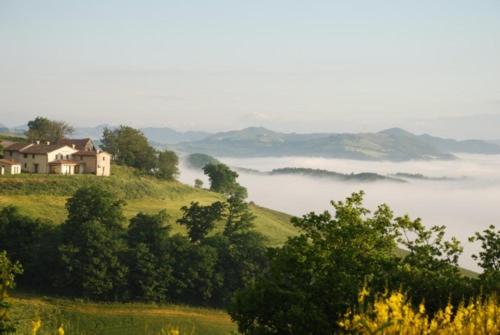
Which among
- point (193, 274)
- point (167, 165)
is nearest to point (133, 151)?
point (167, 165)

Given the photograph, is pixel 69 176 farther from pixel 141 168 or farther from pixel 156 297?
pixel 156 297

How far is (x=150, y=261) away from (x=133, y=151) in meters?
84.3

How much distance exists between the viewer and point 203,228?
111 metres

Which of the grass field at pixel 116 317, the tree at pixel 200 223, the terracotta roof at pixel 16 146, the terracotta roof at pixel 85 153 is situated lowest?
the grass field at pixel 116 317

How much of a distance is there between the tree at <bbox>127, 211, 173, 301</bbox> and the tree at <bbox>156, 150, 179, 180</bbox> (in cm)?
7370

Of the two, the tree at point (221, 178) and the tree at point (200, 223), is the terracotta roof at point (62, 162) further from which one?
the tree at point (221, 178)

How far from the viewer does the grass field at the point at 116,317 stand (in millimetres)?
69675

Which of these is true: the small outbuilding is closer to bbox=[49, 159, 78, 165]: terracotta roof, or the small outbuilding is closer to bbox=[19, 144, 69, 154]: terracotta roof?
bbox=[19, 144, 69, 154]: terracotta roof

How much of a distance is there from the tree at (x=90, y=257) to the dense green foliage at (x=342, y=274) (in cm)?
5207

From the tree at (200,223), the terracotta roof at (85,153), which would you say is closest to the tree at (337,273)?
the tree at (200,223)

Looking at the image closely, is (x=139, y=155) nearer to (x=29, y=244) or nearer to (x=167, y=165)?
(x=167, y=165)

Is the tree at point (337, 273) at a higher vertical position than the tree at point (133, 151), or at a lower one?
lower

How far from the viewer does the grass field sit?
69.7 metres

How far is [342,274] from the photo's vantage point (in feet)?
102
